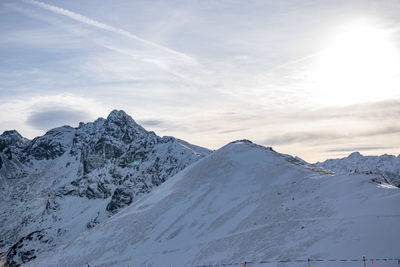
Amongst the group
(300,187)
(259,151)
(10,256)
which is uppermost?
(259,151)

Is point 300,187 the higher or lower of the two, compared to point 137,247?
higher

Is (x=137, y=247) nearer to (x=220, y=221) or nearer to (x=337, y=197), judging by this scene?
(x=220, y=221)

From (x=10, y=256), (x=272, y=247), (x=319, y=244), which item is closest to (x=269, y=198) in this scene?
(x=272, y=247)

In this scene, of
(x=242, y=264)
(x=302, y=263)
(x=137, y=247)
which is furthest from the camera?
(x=137, y=247)

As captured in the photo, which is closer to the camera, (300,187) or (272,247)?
(272,247)

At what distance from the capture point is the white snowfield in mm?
34125

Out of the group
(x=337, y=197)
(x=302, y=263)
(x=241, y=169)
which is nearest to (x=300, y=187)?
(x=337, y=197)

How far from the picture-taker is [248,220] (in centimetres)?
4791

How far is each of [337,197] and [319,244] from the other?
10791 mm

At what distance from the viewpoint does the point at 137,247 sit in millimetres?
53594

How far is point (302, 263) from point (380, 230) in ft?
22.9

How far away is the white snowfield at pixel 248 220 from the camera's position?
34125mm

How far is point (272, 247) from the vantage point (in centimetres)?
3800

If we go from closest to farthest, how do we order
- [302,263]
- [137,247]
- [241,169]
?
[302,263] < [137,247] < [241,169]
